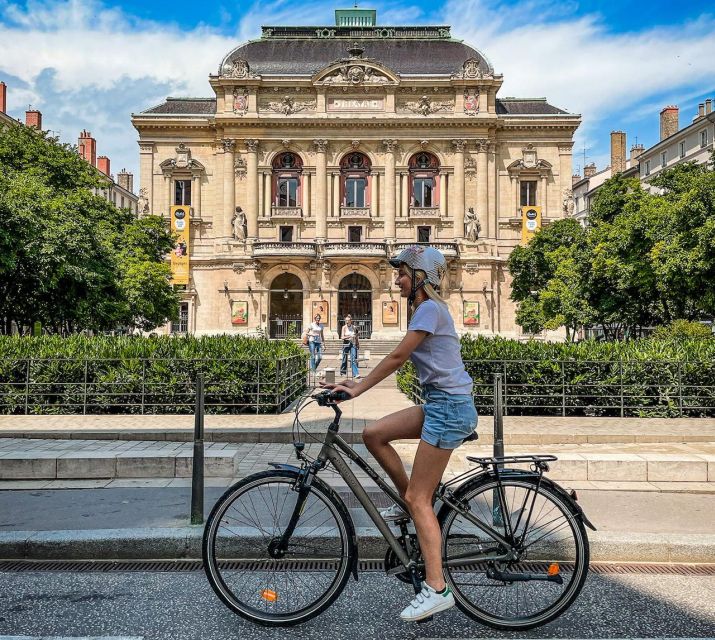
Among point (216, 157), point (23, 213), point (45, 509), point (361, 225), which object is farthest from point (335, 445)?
point (216, 157)

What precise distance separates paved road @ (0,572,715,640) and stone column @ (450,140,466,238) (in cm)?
5089

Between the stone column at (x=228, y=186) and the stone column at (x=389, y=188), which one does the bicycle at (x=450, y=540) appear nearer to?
the stone column at (x=389, y=188)

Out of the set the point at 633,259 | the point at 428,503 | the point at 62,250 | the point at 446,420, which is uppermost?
the point at 633,259

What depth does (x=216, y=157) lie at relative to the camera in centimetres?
5619

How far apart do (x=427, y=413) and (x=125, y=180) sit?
95.9m

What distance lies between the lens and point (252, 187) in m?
54.8

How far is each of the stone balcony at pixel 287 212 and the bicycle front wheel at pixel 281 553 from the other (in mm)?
51569

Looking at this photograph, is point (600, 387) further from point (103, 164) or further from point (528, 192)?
point (103, 164)

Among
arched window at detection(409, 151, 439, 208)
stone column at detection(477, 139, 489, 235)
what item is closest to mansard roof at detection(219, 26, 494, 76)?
stone column at detection(477, 139, 489, 235)

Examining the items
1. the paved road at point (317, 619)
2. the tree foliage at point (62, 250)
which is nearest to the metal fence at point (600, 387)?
the paved road at point (317, 619)

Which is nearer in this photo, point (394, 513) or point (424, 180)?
point (394, 513)

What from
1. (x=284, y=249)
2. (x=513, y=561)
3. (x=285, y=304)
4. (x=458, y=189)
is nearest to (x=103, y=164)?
(x=284, y=249)

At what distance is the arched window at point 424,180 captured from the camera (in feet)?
183

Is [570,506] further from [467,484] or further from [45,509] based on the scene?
[45,509]
